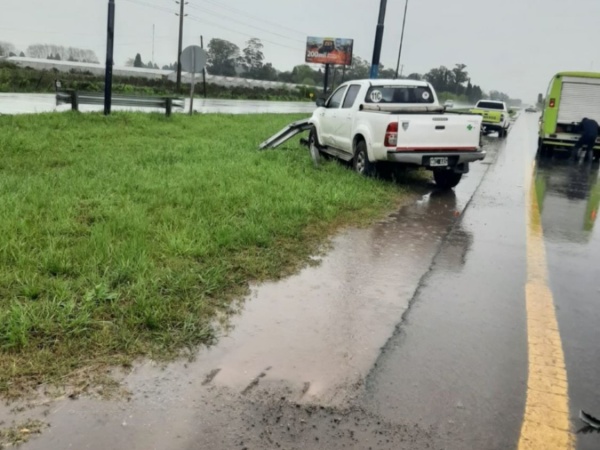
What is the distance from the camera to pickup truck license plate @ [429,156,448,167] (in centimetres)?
921

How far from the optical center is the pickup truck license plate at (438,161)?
30.2 ft

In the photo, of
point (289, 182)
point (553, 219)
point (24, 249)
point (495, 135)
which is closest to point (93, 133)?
point (289, 182)

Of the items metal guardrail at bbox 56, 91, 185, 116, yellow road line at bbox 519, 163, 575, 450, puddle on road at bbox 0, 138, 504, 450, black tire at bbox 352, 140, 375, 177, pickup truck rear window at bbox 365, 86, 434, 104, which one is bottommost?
puddle on road at bbox 0, 138, 504, 450

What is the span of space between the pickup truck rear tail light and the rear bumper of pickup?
15 cm

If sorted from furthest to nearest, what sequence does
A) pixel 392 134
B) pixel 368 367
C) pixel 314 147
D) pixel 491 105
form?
pixel 491 105, pixel 314 147, pixel 392 134, pixel 368 367

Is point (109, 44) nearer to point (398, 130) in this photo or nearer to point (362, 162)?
point (362, 162)

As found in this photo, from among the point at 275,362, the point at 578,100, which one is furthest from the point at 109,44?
the point at 275,362

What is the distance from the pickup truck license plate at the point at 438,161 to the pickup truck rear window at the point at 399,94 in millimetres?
1988

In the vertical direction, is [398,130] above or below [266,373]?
above

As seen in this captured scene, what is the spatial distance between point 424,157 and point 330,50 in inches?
2386

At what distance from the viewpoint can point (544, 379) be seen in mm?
3336

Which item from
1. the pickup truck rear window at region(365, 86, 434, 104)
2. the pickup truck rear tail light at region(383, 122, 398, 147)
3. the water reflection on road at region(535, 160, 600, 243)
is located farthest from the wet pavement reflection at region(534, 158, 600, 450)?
the pickup truck rear window at region(365, 86, 434, 104)

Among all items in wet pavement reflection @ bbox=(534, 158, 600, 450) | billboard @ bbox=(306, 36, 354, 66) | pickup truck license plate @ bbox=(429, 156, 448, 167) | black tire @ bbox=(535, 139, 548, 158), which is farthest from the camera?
billboard @ bbox=(306, 36, 354, 66)

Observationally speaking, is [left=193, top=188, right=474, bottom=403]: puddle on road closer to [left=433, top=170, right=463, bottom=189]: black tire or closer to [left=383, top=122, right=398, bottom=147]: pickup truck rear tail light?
[left=383, top=122, right=398, bottom=147]: pickup truck rear tail light
